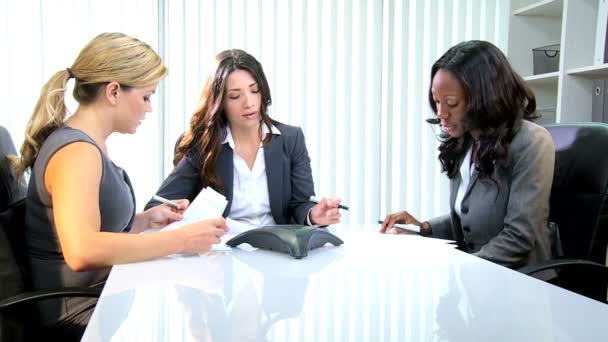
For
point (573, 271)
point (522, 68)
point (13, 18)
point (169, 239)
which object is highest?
point (13, 18)

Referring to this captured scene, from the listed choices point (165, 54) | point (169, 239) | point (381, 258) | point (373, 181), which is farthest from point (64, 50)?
point (381, 258)

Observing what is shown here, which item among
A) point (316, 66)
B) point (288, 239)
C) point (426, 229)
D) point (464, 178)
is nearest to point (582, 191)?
point (464, 178)

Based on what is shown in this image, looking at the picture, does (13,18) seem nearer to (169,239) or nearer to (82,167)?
(82,167)

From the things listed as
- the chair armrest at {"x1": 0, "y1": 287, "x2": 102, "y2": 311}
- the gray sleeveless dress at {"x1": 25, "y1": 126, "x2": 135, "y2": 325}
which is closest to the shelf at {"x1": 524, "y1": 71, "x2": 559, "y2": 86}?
the gray sleeveless dress at {"x1": 25, "y1": 126, "x2": 135, "y2": 325}

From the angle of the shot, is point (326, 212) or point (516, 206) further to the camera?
point (326, 212)

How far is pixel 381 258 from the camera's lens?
126 centimetres

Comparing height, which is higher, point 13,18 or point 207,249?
point 13,18

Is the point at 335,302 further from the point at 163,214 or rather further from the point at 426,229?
the point at 426,229

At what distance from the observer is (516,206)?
61.2 inches

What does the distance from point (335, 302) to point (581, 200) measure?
1.07 meters

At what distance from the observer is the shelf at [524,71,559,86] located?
262 centimetres

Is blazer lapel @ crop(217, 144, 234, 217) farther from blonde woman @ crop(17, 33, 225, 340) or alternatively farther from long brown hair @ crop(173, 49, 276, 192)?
blonde woman @ crop(17, 33, 225, 340)

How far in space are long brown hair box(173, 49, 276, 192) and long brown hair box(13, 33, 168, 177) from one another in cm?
52

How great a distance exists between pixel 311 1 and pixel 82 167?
7.25 feet
